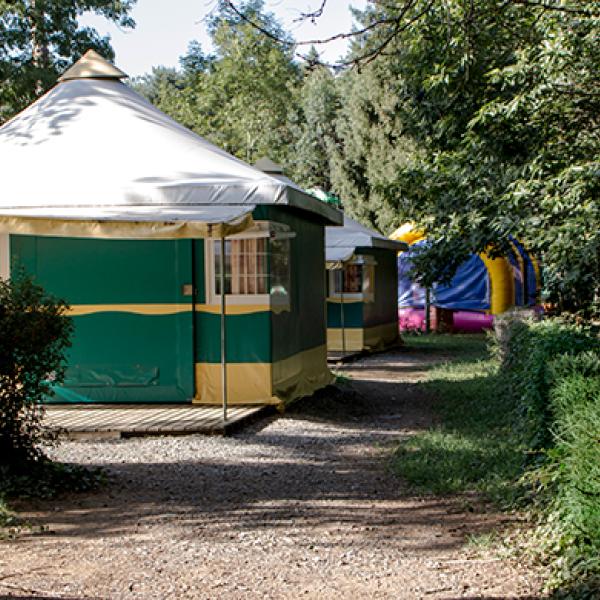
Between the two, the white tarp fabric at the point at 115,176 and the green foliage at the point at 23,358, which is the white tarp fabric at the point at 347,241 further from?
the green foliage at the point at 23,358

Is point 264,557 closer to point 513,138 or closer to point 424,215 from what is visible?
point 513,138

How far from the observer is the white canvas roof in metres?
9.20

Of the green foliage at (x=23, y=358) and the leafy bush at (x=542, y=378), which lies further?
the green foliage at (x=23, y=358)

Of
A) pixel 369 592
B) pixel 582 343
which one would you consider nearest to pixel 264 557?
pixel 369 592

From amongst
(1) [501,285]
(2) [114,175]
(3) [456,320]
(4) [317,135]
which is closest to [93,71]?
(2) [114,175]

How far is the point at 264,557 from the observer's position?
511 centimetres

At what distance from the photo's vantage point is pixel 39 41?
82.0 ft

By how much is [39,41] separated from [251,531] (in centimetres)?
2215

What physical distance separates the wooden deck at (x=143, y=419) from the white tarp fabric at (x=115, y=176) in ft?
6.23

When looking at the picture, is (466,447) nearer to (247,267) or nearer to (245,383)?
(245,383)

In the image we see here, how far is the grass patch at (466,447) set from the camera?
682 cm

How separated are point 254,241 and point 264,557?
6.03m

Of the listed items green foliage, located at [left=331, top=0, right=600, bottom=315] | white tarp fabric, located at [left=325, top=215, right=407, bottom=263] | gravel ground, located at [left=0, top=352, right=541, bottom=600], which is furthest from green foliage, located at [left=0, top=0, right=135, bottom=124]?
gravel ground, located at [left=0, top=352, right=541, bottom=600]

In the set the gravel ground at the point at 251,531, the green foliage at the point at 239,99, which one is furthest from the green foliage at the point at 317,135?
the gravel ground at the point at 251,531
